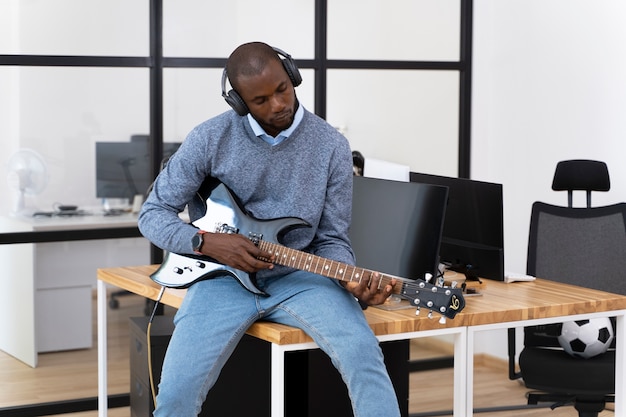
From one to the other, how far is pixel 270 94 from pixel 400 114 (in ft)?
8.42

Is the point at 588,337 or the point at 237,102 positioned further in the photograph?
the point at 588,337

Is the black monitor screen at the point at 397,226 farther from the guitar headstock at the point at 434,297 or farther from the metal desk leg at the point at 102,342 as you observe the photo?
the metal desk leg at the point at 102,342

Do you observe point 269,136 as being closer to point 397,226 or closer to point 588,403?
point 397,226

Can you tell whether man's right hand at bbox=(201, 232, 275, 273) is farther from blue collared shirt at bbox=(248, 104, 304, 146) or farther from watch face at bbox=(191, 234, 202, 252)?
blue collared shirt at bbox=(248, 104, 304, 146)

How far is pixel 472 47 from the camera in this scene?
17.2ft

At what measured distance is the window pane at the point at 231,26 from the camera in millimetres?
4613

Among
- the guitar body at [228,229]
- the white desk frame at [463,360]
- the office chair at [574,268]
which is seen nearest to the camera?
the white desk frame at [463,360]

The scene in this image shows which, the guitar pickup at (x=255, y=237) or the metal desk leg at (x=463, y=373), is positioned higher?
the guitar pickup at (x=255, y=237)

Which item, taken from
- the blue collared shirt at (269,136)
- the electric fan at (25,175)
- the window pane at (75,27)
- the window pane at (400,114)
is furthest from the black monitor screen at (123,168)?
the blue collared shirt at (269,136)

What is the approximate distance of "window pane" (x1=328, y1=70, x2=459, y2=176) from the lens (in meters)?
5.02

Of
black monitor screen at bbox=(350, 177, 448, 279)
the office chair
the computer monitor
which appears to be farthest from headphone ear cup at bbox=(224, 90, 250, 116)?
the office chair

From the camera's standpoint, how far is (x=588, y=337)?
11.5 feet

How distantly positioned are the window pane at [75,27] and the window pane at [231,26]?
136 millimetres

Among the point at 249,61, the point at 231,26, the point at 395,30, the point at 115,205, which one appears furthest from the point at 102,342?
the point at 395,30
